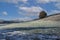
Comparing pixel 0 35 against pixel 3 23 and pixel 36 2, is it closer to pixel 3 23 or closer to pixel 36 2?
pixel 3 23

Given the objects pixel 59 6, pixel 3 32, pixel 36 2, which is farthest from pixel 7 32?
pixel 59 6

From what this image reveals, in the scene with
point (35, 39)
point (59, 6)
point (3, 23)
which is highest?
point (59, 6)

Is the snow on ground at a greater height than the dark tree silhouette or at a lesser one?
lesser

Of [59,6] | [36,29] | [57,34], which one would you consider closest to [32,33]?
[36,29]

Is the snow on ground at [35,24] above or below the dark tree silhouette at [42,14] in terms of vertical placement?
below

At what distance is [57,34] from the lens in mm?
2590

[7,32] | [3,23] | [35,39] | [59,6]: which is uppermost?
[59,6]

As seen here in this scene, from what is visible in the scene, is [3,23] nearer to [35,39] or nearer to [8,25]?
[8,25]

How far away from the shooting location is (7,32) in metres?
2.64

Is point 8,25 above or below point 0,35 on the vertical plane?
above

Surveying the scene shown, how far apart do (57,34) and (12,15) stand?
930 millimetres

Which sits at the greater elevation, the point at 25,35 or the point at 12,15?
the point at 12,15

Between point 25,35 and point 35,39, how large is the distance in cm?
21

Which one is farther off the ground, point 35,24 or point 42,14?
point 42,14
